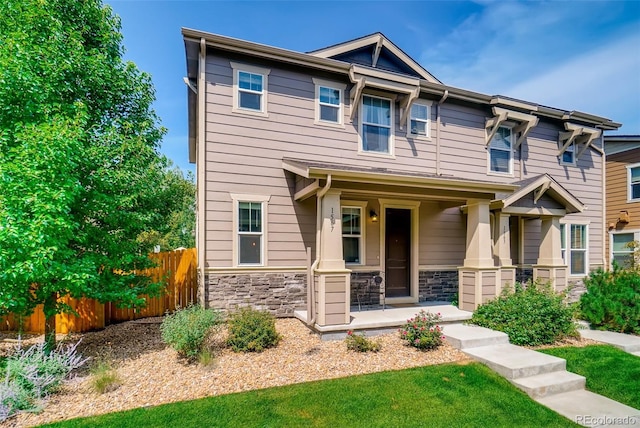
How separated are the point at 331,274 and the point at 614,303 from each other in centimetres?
665

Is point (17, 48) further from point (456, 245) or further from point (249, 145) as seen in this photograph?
point (456, 245)

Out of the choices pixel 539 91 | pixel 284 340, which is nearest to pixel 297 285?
pixel 284 340

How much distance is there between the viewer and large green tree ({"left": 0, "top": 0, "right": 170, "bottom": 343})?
4.27 m

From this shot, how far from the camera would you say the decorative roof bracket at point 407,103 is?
27.8 ft

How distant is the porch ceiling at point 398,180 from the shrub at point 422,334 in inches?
108

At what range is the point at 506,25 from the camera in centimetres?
878

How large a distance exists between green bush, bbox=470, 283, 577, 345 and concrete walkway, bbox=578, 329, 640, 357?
1.87ft

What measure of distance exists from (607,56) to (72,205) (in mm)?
13065

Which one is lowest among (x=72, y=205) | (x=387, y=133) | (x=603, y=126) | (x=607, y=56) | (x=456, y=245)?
(x=456, y=245)

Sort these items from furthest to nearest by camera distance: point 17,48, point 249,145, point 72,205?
point 249,145 < point 72,205 < point 17,48

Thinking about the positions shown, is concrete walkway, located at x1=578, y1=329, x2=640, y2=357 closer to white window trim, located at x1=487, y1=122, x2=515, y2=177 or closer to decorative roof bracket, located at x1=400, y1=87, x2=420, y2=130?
white window trim, located at x1=487, y1=122, x2=515, y2=177

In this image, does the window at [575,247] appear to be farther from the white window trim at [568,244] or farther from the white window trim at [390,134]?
the white window trim at [390,134]

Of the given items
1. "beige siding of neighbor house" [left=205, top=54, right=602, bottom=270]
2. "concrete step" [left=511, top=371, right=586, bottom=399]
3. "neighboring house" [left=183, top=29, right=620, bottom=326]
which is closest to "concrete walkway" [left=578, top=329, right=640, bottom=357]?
"neighboring house" [left=183, top=29, right=620, bottom=326]

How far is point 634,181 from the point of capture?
12.1 meters
